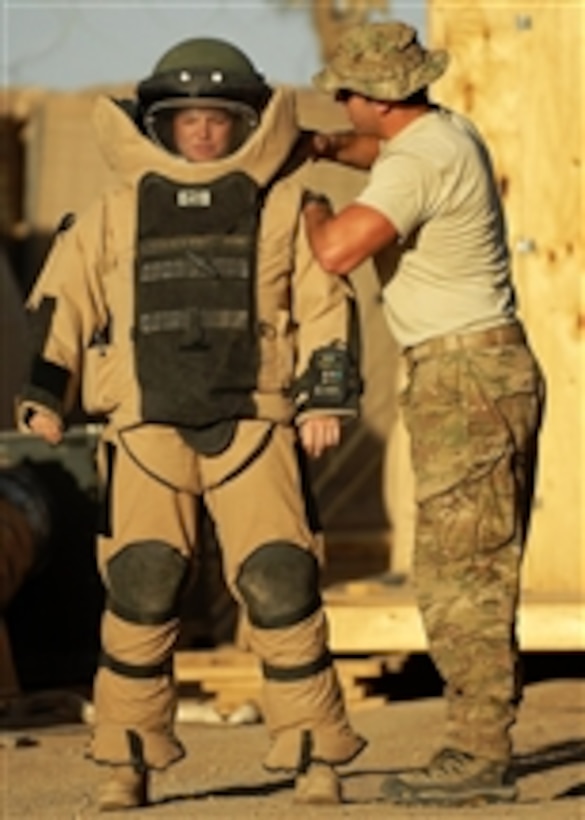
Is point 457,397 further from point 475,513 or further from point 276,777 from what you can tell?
point 276,777

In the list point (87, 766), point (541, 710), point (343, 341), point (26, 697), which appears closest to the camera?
point (343, 341)

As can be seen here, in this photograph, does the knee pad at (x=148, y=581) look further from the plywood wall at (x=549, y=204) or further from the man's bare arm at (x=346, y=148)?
the plywood wall at (x=549, y=204)

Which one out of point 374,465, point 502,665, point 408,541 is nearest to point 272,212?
point 502,665

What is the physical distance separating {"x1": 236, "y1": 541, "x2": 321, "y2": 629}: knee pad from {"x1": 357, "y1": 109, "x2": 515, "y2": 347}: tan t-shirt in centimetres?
64

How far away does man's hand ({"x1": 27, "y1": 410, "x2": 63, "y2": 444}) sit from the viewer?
24.2 feet

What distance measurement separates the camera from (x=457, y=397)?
7.38m

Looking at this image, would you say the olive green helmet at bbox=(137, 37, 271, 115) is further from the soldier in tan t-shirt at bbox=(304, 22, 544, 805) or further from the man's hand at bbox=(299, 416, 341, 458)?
the man's hand at bbox=(299, 416, 341, 458)

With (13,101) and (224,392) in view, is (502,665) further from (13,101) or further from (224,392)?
Answer: (13,101)

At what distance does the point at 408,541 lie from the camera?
35.8 ft

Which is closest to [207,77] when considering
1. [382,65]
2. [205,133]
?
[205,133]

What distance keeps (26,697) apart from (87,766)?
81.9 inches

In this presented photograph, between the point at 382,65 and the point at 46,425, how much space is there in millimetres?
1247

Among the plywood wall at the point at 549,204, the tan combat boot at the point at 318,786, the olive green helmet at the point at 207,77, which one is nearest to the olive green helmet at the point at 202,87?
the olive green helmet at the point at 207,77

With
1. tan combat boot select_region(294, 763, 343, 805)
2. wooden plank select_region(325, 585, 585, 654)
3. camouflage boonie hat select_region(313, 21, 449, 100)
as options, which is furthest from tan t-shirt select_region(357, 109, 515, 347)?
wooden plank select_region(325, 585, 585, 654)
